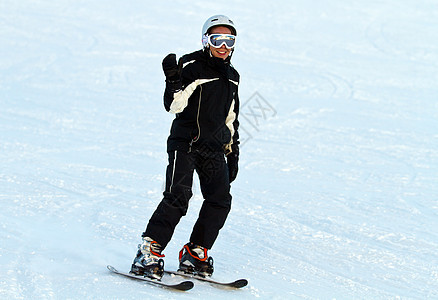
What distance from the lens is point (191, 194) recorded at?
12.1 ft

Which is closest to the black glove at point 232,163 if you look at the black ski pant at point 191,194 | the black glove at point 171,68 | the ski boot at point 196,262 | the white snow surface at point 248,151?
the black ski pant at point 191,194

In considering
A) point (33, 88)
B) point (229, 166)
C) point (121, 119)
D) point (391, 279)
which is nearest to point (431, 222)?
point (391, 279)

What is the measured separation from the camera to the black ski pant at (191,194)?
3.65 metres

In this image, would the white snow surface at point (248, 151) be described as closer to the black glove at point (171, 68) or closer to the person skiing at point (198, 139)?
the person skiing at point (198, 139)

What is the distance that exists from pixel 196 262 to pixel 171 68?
1.27 meters

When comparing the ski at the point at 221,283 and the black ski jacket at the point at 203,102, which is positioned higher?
the black ski jacket at the point at 203,102

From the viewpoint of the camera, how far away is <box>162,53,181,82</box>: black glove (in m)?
3.37

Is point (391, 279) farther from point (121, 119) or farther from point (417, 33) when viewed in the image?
point (417, 33)

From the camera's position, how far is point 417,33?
14648 millimetres

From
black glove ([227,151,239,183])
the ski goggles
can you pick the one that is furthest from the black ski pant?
the ski goggles

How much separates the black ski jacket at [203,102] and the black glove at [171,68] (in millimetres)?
154

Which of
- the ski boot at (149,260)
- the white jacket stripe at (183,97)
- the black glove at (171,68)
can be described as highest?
the black glove at (171,68)

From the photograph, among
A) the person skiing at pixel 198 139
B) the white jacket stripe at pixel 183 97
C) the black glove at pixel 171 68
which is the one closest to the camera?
the black glove at pixel 171 68

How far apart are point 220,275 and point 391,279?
122 cm
